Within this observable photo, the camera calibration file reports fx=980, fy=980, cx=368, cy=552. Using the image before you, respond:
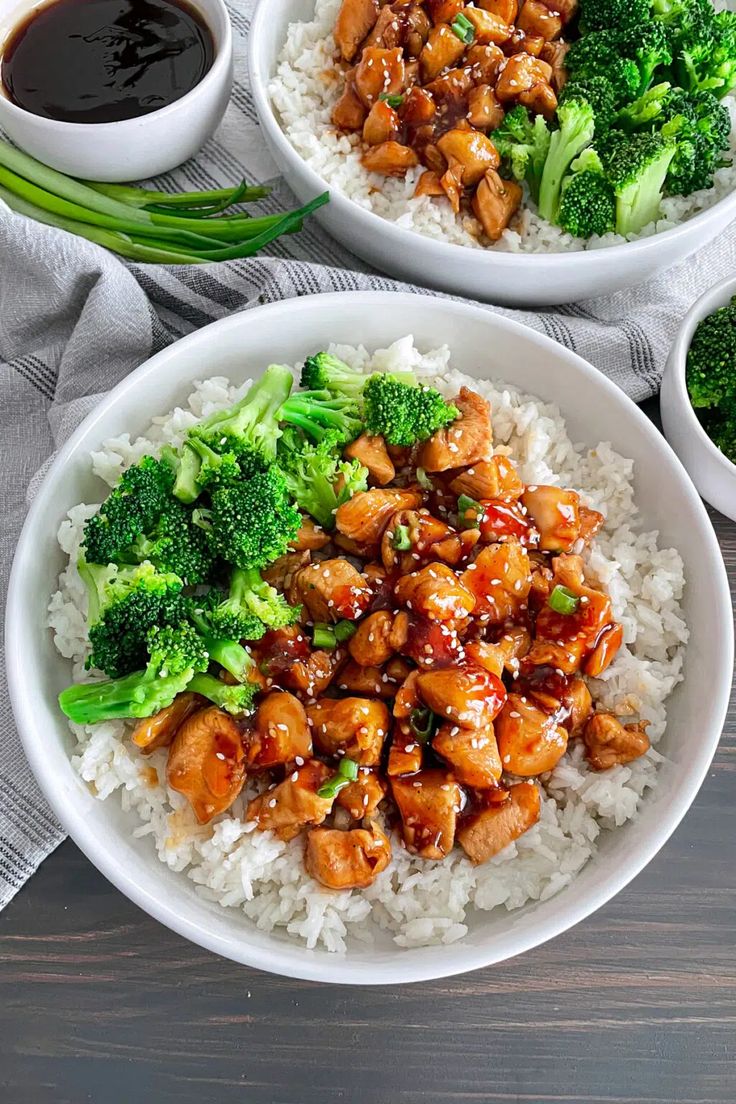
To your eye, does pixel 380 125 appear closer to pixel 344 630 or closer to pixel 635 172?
pixel 635 172

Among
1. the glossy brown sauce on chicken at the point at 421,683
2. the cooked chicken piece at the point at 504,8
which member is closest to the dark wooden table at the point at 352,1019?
the glossy brown sauce on chicken at the point at 421,683

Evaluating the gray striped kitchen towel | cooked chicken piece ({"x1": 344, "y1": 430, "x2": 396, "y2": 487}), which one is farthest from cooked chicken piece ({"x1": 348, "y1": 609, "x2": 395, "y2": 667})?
the gray striped kitchen towel

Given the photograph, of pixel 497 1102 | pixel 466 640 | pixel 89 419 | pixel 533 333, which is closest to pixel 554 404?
pixel 533 333

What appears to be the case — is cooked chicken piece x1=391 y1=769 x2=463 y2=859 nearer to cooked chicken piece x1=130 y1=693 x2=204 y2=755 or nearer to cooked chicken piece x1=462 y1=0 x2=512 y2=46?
cooked chicken piece x1=130 y1=693 x2=204 y2=755

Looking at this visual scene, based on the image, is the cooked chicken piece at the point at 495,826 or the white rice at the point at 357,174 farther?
the white rice at the point at 357,174

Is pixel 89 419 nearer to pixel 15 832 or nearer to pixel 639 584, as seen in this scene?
pixel 15 832

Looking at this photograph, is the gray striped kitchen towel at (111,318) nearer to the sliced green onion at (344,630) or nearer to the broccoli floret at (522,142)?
the broccoli floret at (522,142)
